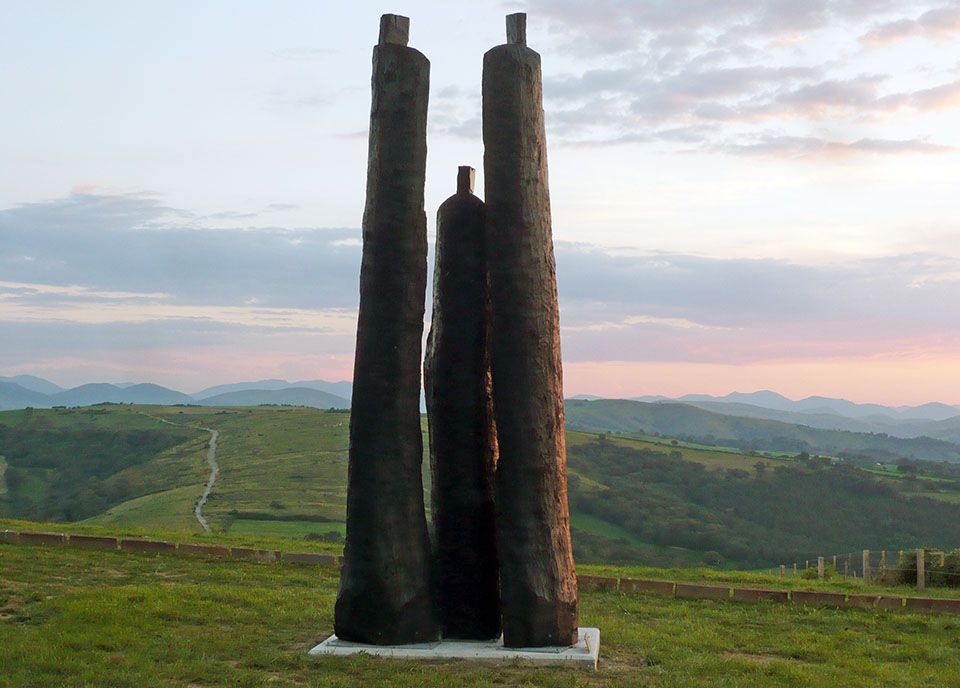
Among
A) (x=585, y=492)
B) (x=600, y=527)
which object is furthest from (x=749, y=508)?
(x=600, y=527)

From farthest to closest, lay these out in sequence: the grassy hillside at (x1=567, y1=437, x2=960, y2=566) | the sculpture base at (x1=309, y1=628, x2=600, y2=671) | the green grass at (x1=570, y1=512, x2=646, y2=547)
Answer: the grassy hillside at (x1=567, y1=437, x2=960, y2=566), the green grass at (x1=570, y1=512, x2=646, y2=547), the sculpture base at (x1=309, y1=628, x2=600, y2=671)

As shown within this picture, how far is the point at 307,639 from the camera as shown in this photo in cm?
1295

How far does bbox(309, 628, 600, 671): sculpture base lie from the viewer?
1174cm

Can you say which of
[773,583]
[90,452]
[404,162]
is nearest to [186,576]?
[404,162]

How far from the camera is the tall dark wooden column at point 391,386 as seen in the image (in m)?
12.5

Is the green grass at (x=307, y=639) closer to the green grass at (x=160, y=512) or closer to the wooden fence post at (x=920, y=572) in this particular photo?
the wooden fence post at (x=920, y=572)

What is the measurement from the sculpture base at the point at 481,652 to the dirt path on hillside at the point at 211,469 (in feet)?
178

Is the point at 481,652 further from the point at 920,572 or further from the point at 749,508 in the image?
the point at 749,508

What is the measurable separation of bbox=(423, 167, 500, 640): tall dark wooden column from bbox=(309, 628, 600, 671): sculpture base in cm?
67

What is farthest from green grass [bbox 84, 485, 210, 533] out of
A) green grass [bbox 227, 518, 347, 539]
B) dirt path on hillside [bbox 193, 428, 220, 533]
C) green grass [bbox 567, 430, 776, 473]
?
green grass [bbox 567, 430, 776, 473]

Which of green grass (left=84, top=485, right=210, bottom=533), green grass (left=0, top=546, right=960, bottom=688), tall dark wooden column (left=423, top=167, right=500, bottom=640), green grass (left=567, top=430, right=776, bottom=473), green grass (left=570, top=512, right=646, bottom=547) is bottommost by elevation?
green grass (left=570, top=512, right=646, bottom=547)

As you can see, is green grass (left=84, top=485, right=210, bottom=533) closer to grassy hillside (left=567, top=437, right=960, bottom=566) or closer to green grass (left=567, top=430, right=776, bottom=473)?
grassy hillside (left=567, top=437, right=960, bottom=566)

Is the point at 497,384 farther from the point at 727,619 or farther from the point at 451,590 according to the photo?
the point at 727,619

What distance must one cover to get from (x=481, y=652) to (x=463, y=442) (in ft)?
8.73
